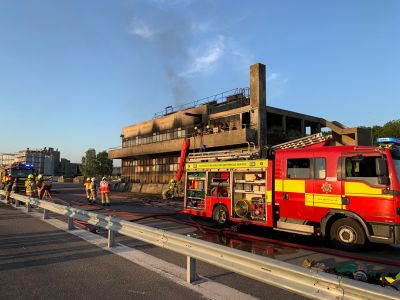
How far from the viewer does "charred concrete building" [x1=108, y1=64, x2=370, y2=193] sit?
29.5 metres

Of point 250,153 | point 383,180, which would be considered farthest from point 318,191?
point 250,153

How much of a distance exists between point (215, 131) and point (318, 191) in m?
23.4

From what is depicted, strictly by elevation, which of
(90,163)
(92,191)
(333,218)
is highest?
(90,163)

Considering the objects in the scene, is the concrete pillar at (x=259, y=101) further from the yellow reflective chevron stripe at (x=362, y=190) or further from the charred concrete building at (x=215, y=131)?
the yellow reflective chevron stripe at (x=362, y=190)

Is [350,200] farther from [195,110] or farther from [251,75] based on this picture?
[195,110]

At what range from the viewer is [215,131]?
106 ft

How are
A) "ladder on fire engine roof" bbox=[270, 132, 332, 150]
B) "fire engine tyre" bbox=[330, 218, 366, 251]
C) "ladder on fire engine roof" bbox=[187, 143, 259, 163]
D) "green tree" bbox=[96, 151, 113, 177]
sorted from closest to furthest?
1. "fire engine tyre" bbox=[330, 218, 366, 251]
2. "ladder on fire engine roof" bbox=[270, 132, 332, 150]
3. "ladder on fire engine roof" bbox=[187, 143, 259, 163]
4. "green tree" bbox=[96, 151, 113, 177]

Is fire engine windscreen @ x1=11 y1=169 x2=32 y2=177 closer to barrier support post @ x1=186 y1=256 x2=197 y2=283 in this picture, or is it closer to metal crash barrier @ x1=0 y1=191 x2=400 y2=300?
metal crash barrier @ x1=0 y1=191 x2=400 y2=300

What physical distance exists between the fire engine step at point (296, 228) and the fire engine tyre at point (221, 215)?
2.16m

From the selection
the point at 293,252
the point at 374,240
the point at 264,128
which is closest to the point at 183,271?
the point at 293,252

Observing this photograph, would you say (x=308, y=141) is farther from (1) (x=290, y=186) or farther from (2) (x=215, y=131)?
(2) (x=215, y=131)

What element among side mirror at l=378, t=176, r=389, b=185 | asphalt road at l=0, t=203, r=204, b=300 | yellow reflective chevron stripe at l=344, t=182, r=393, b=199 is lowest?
asphalt road at l=0, t=203, r=204, b=300

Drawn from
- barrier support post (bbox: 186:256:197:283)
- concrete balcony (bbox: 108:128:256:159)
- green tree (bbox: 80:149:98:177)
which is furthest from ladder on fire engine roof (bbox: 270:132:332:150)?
green tree (bbox: 80:149:98:177)

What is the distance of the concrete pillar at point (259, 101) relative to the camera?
1158 inches
